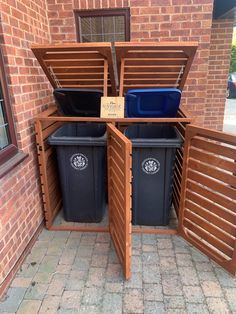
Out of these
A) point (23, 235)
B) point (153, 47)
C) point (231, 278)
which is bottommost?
point (231, 278)

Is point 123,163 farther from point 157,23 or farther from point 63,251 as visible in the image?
point 157,23

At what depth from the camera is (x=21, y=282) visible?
205 cm

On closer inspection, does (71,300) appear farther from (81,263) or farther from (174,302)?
(174,302)

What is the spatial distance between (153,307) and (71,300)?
0.60 meters

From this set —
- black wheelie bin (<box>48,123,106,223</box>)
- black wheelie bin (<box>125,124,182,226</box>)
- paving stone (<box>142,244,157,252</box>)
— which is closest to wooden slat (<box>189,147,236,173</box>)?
black wheelie bin (<box>125,124,182,226</box>)

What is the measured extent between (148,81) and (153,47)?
533 millimetres

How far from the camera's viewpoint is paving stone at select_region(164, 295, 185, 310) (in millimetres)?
1813

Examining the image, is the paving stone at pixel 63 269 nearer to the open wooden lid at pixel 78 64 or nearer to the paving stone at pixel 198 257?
the paving stone at pixel 198 257

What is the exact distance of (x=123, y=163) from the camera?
1.81 metres

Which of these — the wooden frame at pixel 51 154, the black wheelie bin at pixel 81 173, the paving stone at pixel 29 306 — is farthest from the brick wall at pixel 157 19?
the paving stone at pixel 29 306

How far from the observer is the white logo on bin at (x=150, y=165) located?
95.3 inches

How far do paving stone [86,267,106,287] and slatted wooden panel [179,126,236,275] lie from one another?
2.94 ft

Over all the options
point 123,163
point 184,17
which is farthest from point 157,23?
point 123,163

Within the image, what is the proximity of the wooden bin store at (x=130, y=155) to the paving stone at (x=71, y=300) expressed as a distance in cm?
40
